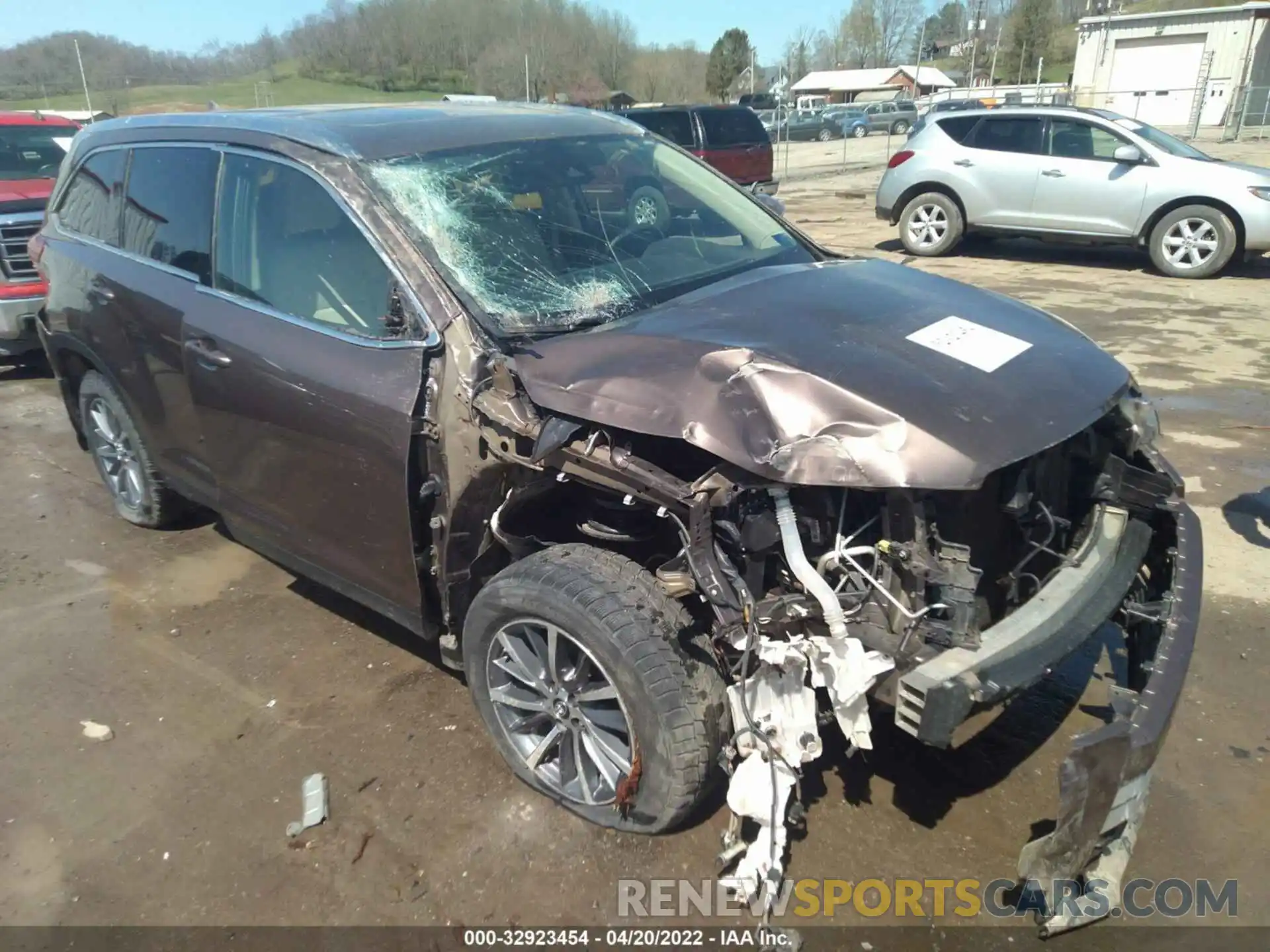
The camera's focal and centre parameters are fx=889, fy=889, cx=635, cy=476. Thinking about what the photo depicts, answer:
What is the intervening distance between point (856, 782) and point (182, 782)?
2194mm

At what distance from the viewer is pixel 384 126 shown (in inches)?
125

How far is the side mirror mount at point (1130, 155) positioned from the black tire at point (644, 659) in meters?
9.69

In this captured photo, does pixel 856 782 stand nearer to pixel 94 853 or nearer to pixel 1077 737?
pixel 1077 737

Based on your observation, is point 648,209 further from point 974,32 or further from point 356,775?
point 974,32

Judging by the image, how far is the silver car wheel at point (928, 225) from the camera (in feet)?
37.0

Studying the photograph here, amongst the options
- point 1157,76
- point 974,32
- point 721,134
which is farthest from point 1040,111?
point 974,32

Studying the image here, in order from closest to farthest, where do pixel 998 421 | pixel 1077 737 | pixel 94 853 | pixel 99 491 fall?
pixel 1077 737
pixel 998 421
pixel 94 853
pixel 99 491

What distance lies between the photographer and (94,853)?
2646 millimetres

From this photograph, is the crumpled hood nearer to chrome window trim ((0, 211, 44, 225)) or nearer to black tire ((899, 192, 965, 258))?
chrome window trim ((0, 211, 44, 225))

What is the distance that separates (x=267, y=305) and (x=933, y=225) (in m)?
10.0

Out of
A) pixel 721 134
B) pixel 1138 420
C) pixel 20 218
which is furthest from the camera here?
pixel 721 134

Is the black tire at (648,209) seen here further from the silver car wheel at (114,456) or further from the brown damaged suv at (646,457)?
the silver car wheel at (114,456)

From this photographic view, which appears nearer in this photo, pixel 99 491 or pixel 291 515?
pixel 291 515

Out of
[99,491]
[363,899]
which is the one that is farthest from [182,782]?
[99,491]
